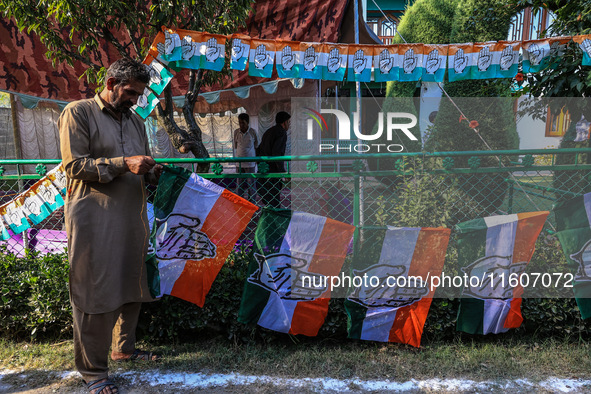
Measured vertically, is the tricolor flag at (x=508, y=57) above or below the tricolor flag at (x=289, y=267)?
above

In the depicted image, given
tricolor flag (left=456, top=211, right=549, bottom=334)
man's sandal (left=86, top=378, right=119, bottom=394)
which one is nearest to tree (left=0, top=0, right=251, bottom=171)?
man's sandal (left=86, top=378, right=119, bottom=394)

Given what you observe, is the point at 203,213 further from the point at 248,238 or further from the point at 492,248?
the point at 492,248

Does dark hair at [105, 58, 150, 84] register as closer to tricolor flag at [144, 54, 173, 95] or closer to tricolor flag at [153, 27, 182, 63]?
tricolor flag at [144, 54, 173, 95]

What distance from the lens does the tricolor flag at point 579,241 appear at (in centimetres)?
276

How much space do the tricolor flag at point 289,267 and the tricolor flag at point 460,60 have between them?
1788 mm

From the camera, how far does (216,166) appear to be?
9.52 ft

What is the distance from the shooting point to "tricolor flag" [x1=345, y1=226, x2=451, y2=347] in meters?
2.80

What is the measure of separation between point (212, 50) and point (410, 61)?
170 centimetres

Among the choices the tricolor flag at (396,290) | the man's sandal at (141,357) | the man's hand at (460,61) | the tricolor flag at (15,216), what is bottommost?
the man's sandal at (141,357)

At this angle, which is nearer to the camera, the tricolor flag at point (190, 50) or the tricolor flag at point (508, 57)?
the tricolor flag at point (190, 50)

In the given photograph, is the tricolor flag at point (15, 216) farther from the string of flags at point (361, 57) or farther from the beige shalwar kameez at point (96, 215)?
the string of flags at point (361, 57)

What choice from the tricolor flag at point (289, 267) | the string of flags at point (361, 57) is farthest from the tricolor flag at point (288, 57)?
the tricolor flag at point (289, 267)

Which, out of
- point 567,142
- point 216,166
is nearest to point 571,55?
point 567,142

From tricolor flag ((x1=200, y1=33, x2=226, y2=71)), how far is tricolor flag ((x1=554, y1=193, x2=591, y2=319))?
9.35 ft
